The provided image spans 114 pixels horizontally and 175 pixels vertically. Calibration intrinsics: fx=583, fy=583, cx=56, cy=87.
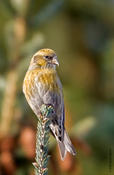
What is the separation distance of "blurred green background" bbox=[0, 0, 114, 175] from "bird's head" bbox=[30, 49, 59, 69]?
112 centimetres

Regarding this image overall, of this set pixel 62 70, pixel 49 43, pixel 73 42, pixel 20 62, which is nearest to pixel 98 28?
pixel 73 42

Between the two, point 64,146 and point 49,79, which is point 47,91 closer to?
point 49,79

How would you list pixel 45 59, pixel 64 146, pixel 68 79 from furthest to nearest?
pixel 68 79 < pixel 45 59 < pixel 64 146

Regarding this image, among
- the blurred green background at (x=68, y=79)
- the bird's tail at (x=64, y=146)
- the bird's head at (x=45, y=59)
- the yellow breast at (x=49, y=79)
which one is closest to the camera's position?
the bird's tail at (x=64, y=146)

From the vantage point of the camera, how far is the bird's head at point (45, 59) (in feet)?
15.6

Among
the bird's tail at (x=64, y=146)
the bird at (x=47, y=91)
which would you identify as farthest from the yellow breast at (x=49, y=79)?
the bird's tail at (x=64, y=146)

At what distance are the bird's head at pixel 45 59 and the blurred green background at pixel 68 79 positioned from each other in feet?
3.69

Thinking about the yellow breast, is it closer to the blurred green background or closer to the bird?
the bird

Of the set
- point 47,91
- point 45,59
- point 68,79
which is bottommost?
point 68,79

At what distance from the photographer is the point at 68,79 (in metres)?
11.8

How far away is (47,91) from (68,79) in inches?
Answer: 272

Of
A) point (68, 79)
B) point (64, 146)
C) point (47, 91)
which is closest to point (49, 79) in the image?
point (47, 91)

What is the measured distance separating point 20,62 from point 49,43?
19.6 ft

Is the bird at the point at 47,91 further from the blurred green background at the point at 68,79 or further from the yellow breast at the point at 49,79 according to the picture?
the blurred green background at the point at 68,79
